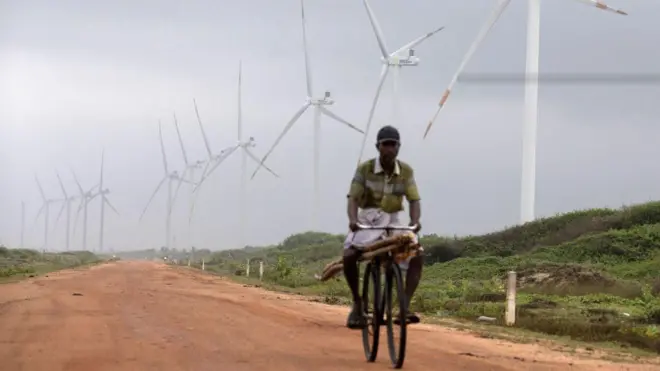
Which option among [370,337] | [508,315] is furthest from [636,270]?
[370,337]

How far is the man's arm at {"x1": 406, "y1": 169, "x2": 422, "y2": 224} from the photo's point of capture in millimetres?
9797

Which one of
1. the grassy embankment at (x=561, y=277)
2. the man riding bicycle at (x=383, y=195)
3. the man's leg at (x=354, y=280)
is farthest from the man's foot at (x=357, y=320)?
the grassy embankment at (x=561, y=277)

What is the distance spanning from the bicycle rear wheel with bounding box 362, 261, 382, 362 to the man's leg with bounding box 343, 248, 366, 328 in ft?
0.23

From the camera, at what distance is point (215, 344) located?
37.0 feet

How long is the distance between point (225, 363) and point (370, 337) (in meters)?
1.58

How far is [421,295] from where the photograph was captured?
82.2ft

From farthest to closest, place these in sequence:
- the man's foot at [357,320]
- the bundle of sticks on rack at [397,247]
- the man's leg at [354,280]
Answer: the man's foot at [357,320]
the man's leg at [354,280]
the bundle of sticks on rack at [397,247]

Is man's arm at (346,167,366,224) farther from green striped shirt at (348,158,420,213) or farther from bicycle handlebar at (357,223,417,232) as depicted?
bicycle handlebar at (357,223,417,232)

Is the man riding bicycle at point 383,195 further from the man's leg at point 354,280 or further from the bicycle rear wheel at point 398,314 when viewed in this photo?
the bicycle rear wheel at point 398,314

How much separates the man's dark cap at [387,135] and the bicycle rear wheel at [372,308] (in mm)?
1260

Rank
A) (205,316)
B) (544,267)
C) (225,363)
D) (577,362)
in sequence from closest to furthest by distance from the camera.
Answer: (225,363) < (577,362) < (205,316) < (544,267)

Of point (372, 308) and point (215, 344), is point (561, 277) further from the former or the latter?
point (372, 308)

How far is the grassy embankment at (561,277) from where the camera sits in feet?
58.5

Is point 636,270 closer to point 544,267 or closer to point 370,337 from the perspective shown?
point 544,267
